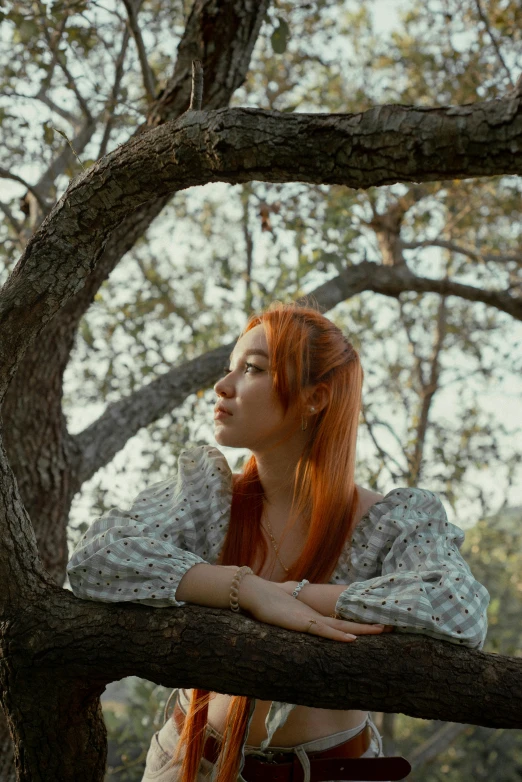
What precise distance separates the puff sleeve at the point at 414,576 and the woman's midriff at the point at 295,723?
0.34m

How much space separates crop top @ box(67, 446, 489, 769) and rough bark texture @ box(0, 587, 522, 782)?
5 centimetres

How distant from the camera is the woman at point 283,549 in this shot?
5.47 feet

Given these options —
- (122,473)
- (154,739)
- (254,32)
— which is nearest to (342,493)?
(154,739)

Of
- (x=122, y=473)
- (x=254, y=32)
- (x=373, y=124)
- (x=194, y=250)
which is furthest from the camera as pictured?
(x=194, y=250)

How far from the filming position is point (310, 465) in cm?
217

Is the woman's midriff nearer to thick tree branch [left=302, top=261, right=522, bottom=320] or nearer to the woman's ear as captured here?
the woman's ear

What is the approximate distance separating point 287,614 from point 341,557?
15.7 inches

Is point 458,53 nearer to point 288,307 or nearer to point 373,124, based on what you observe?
point 288,307

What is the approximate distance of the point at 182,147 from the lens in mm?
1497

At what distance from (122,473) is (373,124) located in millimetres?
3531

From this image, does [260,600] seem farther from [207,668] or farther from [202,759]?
[202,759]

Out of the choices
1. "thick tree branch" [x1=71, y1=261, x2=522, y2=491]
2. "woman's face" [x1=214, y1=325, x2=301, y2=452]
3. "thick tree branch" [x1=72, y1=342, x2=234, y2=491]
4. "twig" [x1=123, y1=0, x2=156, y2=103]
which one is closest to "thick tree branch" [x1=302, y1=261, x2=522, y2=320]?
"thick tree branch" [x1=71, y1=261, x2=522, y2=491]

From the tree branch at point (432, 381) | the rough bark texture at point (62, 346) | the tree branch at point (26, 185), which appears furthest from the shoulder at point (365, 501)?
the tree branch at point (432, 381)

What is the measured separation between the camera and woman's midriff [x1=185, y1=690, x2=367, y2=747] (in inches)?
75.6
